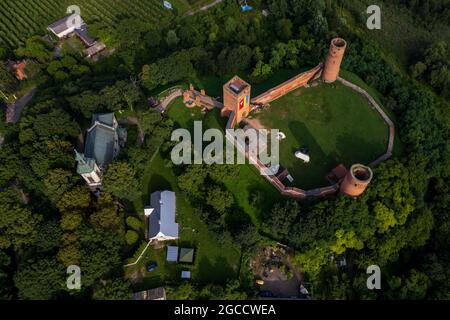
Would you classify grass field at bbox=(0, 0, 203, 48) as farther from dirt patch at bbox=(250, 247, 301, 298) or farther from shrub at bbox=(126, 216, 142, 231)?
dirt patch at bbox=(250, 247, 301, 298)

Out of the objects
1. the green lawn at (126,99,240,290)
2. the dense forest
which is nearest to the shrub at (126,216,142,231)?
the dense forest

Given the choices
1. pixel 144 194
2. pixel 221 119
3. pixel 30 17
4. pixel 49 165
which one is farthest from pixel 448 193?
Answer: pixel 30 17

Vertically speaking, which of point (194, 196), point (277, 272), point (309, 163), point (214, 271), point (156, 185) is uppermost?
point (309, 163)

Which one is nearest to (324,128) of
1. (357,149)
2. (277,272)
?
(357,149)

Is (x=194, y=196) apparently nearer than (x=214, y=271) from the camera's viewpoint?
No

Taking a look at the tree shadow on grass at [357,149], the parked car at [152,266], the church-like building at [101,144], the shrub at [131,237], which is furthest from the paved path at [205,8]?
the parked car at [152,266]

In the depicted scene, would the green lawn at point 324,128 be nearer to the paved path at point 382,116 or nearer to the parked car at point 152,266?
the paved path at point 382,116

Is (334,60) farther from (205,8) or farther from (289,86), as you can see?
(205,8)
